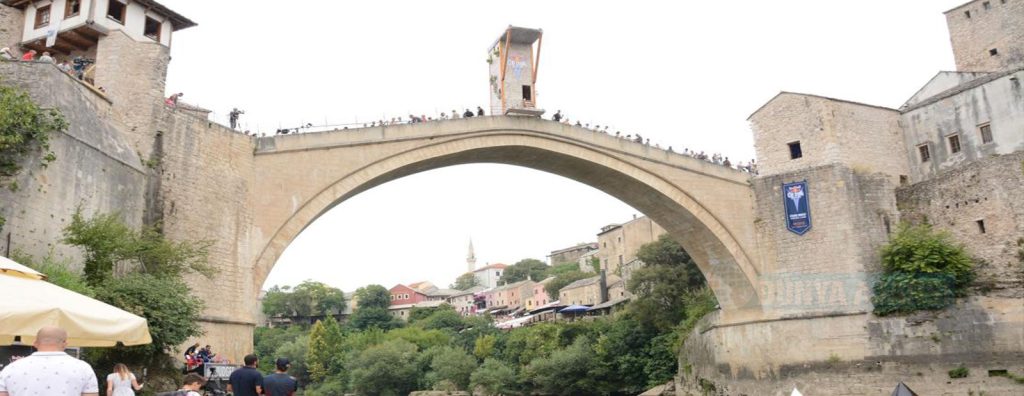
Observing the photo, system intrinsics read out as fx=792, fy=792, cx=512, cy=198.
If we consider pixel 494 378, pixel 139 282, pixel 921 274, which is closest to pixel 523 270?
pixel 494 378

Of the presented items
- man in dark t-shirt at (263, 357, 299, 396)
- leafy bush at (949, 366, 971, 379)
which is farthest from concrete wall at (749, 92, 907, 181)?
man in dark t-shirt at (263, 357, 299, 396)

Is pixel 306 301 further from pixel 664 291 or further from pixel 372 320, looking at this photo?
pixel 664 291

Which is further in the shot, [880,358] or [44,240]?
[880,358]

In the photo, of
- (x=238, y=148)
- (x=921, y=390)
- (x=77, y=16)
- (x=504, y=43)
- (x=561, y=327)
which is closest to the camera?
(x=238, y=148)

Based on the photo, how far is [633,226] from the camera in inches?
2045

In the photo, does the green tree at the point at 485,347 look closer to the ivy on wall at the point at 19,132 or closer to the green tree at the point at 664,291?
the green tree at the point at 664,291

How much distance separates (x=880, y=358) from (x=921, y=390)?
1115 mm

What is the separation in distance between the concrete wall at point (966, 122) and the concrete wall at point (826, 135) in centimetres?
38

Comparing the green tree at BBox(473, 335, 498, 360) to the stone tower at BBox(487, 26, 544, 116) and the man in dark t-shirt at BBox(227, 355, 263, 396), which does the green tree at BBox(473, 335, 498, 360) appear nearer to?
the stone tower at BBox(487, 26, 544, 116)

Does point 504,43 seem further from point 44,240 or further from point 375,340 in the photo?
point 375,340

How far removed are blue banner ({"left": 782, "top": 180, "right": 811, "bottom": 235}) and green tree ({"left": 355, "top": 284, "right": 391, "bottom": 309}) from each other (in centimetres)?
5486

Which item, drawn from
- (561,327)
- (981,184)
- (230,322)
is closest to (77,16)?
(230,322)

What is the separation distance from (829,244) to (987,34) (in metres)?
12.4

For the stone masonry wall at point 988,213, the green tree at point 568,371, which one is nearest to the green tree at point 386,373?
the green tree at point 568,371
